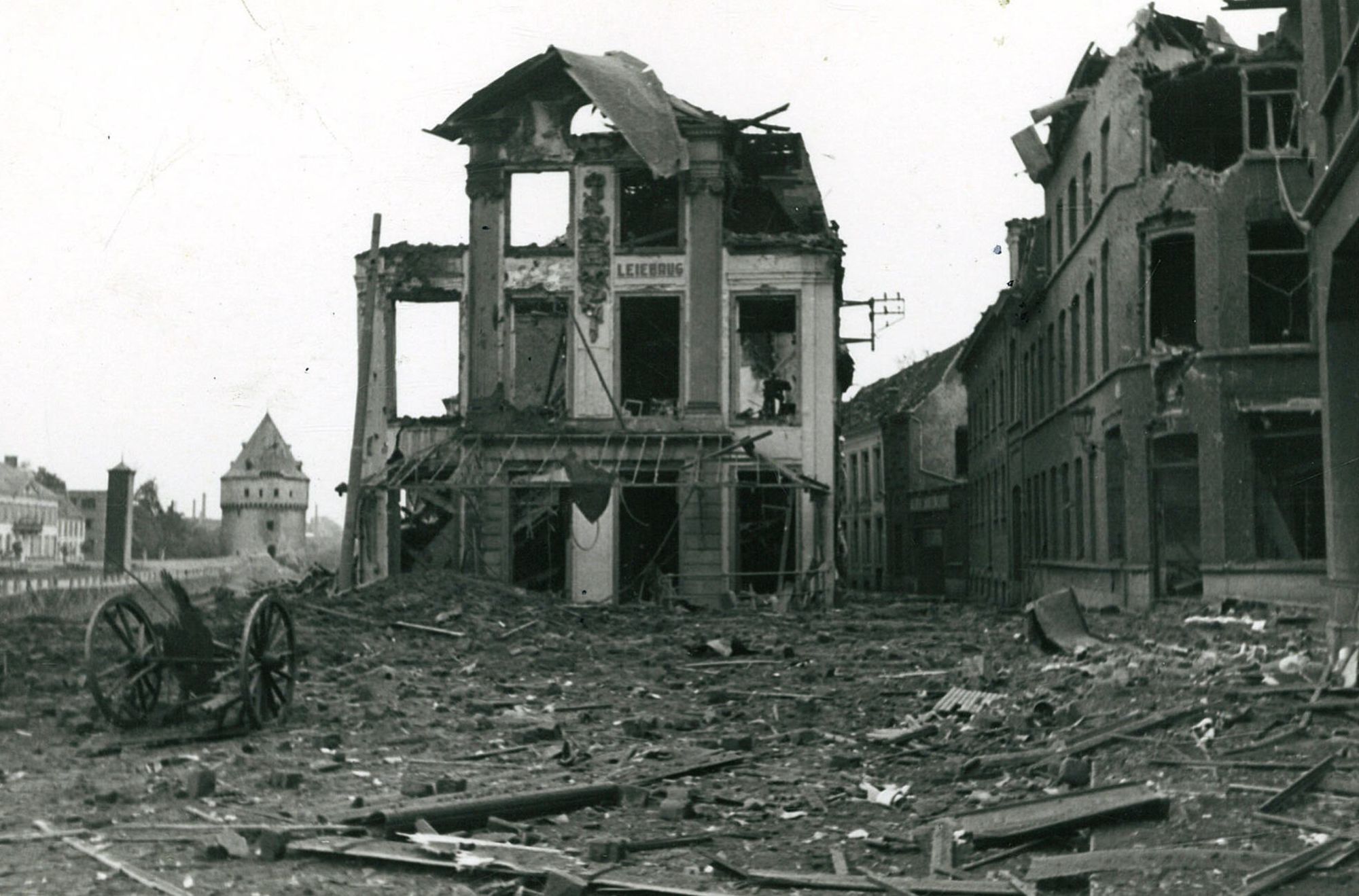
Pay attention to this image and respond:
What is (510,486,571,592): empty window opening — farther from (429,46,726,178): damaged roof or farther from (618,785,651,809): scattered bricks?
(618,785,651,809): scattered bricks

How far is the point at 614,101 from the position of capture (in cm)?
3067

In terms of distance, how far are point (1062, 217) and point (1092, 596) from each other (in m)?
9.66

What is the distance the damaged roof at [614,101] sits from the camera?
3056 centimetres

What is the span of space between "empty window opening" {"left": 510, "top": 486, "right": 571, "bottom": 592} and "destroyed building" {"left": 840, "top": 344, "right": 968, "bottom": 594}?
72.3ft

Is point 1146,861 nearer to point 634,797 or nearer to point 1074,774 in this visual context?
point 1074,774

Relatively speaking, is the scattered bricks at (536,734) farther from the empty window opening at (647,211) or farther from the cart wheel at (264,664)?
the empty window opening at (647,211)

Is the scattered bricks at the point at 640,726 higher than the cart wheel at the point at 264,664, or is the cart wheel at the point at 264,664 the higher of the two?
the cart wheel at the point at 264,664

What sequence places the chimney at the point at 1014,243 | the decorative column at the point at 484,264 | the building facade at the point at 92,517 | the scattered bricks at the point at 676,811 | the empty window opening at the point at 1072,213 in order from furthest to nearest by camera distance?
the building facade at the point at 92,517 < the chimney at the point at 1014,243 < the decorative column at the point at 484,264 < the empty window opening at the point at 1072,213 < the scattered bricks at the point at 676,811

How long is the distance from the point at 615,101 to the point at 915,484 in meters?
27.9

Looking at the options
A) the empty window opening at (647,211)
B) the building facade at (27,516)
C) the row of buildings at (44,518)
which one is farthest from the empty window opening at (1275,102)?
the building facade at (27,516)

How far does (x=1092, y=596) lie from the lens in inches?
1074

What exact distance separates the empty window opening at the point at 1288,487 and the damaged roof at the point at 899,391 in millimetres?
30285

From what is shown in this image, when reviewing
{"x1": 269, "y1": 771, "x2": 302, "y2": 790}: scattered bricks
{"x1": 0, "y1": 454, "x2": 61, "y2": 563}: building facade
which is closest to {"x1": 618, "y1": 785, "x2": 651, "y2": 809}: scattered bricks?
{"x1": 269, "y1": 771, "x2": 302, "y2": 790}: scattered bricks

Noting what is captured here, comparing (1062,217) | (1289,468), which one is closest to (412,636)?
(1289,468)
